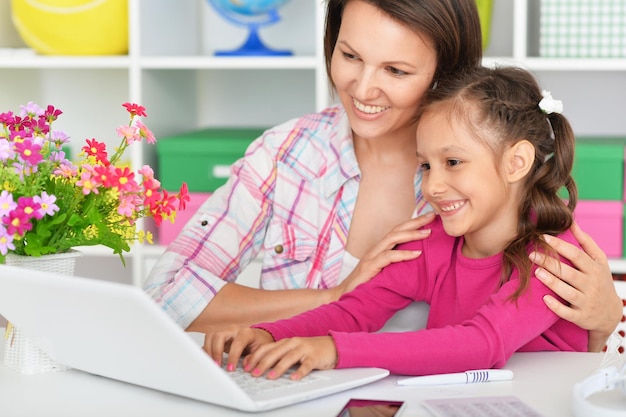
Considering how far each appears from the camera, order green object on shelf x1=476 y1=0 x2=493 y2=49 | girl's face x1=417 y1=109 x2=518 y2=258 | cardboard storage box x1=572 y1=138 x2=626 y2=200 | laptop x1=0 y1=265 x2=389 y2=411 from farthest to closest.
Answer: green object on shelf x1=476 y1=0 x2=493 y2=49 < cardboard storage box x1=572 y1=138 x2=626 y2=200 < girl's face x1=417 y1=109 x2=518 y2=258 < laptop x1=0 y1=265 x2=389 y2=411

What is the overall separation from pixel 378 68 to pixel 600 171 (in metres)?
0.94

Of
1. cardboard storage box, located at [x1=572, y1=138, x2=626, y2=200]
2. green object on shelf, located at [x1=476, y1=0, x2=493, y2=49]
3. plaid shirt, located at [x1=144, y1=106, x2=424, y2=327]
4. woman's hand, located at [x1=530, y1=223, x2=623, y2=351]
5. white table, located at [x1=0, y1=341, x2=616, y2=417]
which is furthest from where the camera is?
green object on shelf, located at [x1=476, y1=0, x2=493, y2=49]

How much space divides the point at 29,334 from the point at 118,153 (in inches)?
9.5

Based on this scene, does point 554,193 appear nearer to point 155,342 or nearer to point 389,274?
point 389,274

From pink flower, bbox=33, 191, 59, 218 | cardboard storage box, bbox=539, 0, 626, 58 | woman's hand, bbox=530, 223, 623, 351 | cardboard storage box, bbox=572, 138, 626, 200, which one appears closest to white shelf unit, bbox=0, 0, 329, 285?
cardboard storage box, bbox=539, 0, 626, 58

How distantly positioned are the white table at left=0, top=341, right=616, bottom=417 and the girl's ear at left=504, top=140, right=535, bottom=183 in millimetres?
335

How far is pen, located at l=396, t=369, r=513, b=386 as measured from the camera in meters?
1.13

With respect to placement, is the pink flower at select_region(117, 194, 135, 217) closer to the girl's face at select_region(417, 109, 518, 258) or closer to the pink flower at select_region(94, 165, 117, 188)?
the pink flower at select_region(94, 165, 117, 188)

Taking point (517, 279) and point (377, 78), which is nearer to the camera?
point (517, 279)

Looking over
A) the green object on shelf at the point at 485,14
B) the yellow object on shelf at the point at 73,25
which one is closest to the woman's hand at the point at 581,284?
the green object on shelf at the point at 485,14

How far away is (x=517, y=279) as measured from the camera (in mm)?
1309

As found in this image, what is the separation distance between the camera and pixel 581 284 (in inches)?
52.2

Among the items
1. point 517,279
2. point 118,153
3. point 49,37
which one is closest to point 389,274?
point 517,279

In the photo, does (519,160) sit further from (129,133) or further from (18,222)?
(18,222)
